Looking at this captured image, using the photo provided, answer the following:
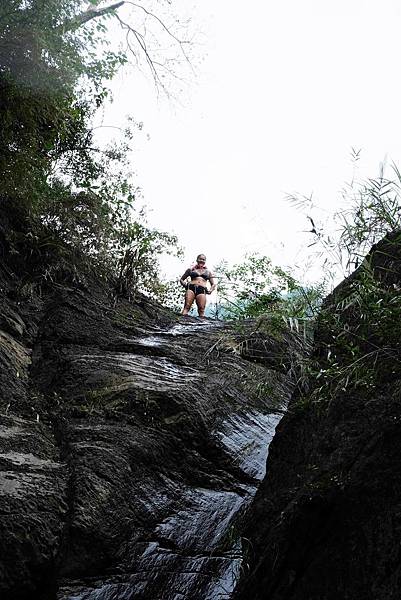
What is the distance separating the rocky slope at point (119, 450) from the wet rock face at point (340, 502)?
54 centimetres

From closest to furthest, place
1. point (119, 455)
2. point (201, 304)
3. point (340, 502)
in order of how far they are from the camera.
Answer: point (340, 502) < point (119, 455) < point (201, 304)

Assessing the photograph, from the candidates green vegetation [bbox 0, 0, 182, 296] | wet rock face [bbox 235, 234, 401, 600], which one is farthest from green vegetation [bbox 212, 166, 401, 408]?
green vegetation [bbox 0, 0, 182, 296]

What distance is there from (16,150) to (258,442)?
647 cm

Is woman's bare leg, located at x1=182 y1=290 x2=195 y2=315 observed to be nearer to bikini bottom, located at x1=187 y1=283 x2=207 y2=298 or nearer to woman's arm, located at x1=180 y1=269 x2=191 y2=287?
bikini bottom, located at x1=187 y1=283 x2=207 y2=298

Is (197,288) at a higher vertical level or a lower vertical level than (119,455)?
higher

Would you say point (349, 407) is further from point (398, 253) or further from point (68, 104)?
point (68, 104)

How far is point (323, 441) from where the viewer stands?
4113mm

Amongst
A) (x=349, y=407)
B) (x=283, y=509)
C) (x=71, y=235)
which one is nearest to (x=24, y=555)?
(x=283, y=509)

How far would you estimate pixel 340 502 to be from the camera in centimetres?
346

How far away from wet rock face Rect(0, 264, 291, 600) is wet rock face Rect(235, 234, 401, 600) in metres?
0.57

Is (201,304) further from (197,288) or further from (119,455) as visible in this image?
(119,455)

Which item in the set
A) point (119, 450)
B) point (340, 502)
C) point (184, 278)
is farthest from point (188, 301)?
point (340, 502)

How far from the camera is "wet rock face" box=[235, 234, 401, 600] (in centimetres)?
311

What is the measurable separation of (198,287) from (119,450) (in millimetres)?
7603
